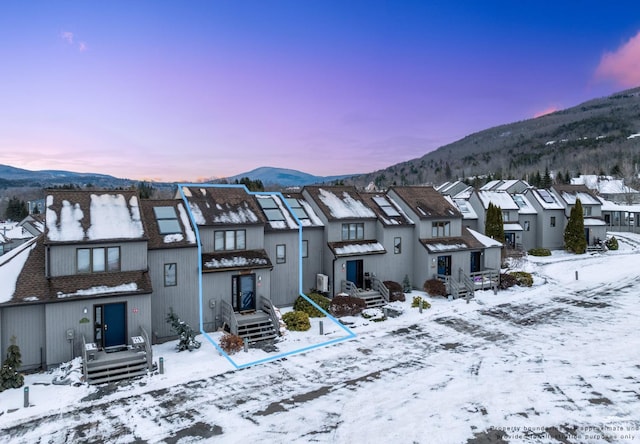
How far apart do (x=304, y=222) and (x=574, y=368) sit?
1725 centimetres

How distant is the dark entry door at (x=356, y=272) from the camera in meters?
28.4

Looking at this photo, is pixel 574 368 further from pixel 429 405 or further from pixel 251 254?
pixel 251 254

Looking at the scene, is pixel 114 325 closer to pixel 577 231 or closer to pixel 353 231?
pixel 353 231

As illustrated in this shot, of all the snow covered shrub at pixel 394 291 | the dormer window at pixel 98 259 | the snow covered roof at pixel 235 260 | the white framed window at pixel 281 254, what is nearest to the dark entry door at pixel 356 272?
the snow covered shrub at pixel 394 291

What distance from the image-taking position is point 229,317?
21.5 metres

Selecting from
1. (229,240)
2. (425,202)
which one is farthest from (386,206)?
(229,240)

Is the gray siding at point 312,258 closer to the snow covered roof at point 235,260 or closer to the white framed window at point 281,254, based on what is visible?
the white framed window at point 281,254

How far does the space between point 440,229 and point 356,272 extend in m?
8.24

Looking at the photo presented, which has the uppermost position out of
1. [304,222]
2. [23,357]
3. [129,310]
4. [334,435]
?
Answer: [304,222]

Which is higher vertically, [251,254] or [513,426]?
[251,254]

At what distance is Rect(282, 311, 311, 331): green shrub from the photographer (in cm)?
2236

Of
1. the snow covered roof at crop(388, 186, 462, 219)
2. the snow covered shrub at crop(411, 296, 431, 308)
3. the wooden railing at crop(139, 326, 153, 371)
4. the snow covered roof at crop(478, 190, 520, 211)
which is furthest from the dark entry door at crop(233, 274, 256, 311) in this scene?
the snow covered roof at crop(478, 190, 520, 211)

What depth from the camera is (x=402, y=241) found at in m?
30.7

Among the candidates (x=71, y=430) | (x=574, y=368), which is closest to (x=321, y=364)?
(x=71, y=430)
